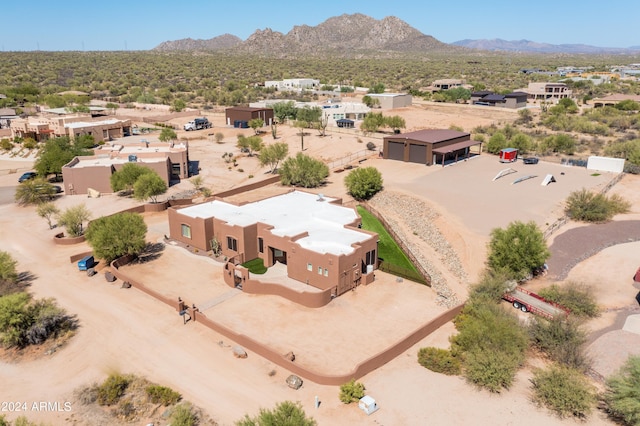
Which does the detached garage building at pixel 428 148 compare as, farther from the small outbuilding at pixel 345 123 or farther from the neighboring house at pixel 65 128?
the neighboring house at pixel 65 128

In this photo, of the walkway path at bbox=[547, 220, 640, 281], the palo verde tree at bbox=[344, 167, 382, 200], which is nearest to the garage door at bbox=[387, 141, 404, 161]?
the palo verde tree at bbox=[344, 167, 382, 200]

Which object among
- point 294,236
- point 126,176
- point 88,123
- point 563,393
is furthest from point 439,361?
point 88,123

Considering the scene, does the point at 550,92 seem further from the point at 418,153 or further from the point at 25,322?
the point at 25,322

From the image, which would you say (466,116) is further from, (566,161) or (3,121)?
(3,121)

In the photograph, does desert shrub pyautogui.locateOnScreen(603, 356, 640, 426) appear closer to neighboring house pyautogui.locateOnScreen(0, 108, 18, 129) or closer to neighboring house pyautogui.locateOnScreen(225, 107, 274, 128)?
neighboring house pyautogui.locateOnScreen(225, 107, 274, 128)

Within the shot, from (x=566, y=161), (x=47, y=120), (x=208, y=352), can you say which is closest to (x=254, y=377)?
(x=208, y=352)
